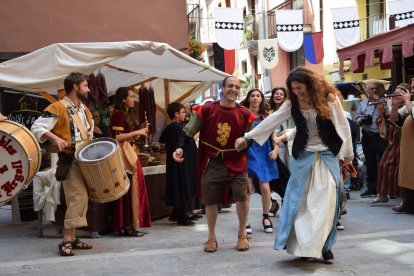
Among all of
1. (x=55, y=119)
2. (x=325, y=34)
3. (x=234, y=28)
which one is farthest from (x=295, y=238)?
(x=325, y=34)

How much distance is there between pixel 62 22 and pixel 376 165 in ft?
22.0

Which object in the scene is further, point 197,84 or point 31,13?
point 31,13

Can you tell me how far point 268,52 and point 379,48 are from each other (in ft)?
28.2

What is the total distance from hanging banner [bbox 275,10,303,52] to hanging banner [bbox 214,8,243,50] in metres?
1.17

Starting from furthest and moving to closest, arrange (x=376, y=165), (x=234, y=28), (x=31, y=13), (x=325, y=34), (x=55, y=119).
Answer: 1. (x=325, y=34)
2. (x=234, y=28)
3. (x=31, y=13)
4. (x=376, y=165)
5. (x=55, y=119)

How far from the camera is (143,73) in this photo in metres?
9.71

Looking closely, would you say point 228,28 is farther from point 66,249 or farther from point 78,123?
point 66,249

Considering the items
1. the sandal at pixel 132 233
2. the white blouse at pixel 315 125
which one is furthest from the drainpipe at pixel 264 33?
the white blouse at pixel 315 125

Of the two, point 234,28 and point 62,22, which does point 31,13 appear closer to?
point 62,22

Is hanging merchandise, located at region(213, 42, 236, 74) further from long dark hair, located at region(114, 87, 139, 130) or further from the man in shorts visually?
the man in shorts

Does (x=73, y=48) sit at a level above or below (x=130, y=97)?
above

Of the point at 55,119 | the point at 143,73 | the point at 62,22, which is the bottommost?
→ the point at 55,119

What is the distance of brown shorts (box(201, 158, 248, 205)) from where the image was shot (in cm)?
620

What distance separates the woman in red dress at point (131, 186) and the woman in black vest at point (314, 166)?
2355 millimetres
